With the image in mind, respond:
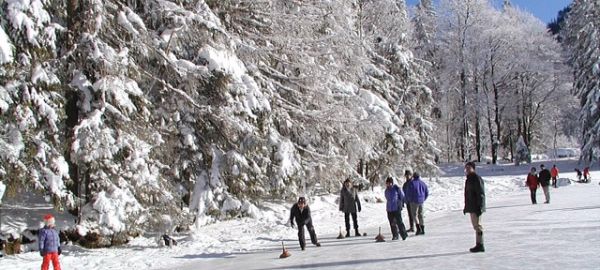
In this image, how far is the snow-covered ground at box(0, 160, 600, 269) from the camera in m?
10.3

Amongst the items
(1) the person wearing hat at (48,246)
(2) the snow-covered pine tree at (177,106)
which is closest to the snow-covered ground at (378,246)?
(2) the snow-covered pine tree at (177,106)

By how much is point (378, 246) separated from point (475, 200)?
331cm

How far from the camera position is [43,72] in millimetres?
13633

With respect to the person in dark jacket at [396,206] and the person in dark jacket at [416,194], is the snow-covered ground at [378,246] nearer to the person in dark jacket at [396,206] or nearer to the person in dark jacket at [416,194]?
the person in dark jacket at [396,206]

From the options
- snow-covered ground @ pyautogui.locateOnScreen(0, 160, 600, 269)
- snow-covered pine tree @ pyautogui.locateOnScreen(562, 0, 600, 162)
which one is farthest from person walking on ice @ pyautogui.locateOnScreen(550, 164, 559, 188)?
snow-covered ground @ pyautogui.locateOnScreen(0, 160, 600, 269)

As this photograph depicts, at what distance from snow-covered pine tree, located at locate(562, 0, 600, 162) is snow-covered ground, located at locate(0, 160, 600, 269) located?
1967 centimetres

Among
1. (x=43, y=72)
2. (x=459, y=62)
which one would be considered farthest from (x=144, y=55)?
(x=459, y=62)

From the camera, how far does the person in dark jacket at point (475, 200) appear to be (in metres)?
10.6

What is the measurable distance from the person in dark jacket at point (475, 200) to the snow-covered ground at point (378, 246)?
0.47 m

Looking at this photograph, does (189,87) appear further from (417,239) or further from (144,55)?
(417,239)

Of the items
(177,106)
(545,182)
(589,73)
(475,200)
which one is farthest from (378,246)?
(589,73)

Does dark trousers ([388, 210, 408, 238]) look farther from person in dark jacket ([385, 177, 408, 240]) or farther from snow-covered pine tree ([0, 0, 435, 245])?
snow-covered pine tree ([0, 0, 435, 245])

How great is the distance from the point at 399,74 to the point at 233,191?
16559 millimetres

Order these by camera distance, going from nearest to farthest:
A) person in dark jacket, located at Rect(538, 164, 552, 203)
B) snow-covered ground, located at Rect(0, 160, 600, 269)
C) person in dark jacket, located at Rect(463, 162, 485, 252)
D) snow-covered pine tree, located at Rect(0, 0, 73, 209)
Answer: snow-covered ground, located at Rect(0, 160, 600, 269) < person in dark jacket, located at Rect(463, 162, 485, 252) < snow-covered pine tree, located at Rect(0, 0, 73, 209) < person in dark jacket, located at Rect(538, 164, 552, 203)
